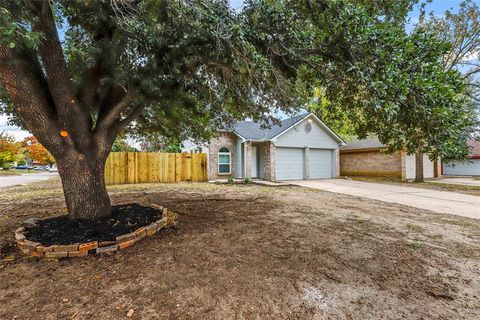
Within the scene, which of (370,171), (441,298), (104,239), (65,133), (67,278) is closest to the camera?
(441,298)

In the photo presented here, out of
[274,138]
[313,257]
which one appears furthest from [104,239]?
[274,138]

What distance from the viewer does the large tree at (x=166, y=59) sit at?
3320 mm

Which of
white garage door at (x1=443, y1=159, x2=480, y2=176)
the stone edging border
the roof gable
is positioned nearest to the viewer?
the stone edging border

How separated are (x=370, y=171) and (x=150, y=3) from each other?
59.3ft

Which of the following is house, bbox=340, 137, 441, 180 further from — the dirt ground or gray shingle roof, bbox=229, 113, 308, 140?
the dirt ground

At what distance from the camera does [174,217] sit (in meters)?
5.21

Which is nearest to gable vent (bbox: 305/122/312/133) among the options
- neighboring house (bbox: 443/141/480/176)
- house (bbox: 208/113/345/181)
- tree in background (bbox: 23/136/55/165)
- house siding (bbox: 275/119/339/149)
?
house (bbox: 208/113/345/181)

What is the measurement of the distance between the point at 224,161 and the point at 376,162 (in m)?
10.9

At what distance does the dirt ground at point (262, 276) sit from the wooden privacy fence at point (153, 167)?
27.4ft

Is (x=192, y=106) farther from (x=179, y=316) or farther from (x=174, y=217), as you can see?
(x=179, y=316)

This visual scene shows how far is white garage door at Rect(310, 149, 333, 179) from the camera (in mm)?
15812

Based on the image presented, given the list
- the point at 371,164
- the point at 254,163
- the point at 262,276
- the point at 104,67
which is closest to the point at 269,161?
the point at 254,163

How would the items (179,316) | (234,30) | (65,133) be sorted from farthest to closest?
1. (65,133)
2. (234,30)
3. (179,316)

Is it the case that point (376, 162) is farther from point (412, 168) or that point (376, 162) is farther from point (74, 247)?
point (74, 247)
